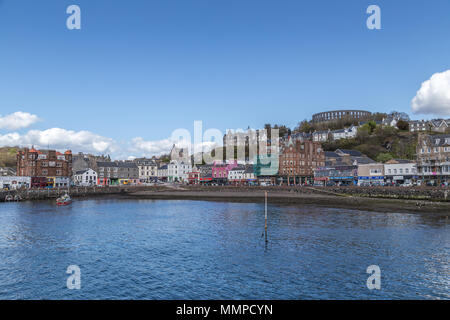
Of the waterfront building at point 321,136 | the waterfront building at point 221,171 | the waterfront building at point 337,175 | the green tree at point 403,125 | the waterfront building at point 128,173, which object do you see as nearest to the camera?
the waterfront building at point 337,175

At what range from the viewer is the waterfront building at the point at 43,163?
111 metres

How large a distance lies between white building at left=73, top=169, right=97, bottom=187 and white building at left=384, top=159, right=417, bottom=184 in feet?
373

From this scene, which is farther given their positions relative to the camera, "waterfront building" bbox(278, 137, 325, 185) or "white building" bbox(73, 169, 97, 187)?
"white building" bbox(73, 169, 97, 187)

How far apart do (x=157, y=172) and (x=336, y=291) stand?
465ft

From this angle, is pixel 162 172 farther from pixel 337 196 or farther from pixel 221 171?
pixel 337 196

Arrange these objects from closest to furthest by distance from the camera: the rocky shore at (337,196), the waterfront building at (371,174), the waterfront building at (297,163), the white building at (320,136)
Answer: the rocky shore at (337,196) < the waterfront building at (371,174) < the waterfront building at (297,163) < the white building at (320,136)

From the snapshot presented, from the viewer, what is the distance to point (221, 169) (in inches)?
5408

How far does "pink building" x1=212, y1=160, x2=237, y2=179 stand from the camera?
135512 mm

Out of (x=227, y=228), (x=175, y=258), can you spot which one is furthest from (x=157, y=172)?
(x=175, y=258)

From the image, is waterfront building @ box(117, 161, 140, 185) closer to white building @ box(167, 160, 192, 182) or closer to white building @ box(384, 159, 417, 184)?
white building @ box(167, 160, 192, 182)

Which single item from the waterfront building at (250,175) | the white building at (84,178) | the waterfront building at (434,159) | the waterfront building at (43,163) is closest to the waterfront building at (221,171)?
the waterfront building at (250,175)

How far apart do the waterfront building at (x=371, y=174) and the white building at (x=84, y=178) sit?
106696 millimetres

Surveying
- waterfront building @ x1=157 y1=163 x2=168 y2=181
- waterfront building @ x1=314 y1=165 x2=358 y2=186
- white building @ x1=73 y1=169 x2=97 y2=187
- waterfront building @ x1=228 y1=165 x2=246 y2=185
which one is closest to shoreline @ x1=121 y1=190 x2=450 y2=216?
waterfront building @ x1=314 y1=165 x2=358 y2=186

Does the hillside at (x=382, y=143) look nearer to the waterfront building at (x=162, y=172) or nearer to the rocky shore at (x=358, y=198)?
the rocky shore at (x=358, y=198)
